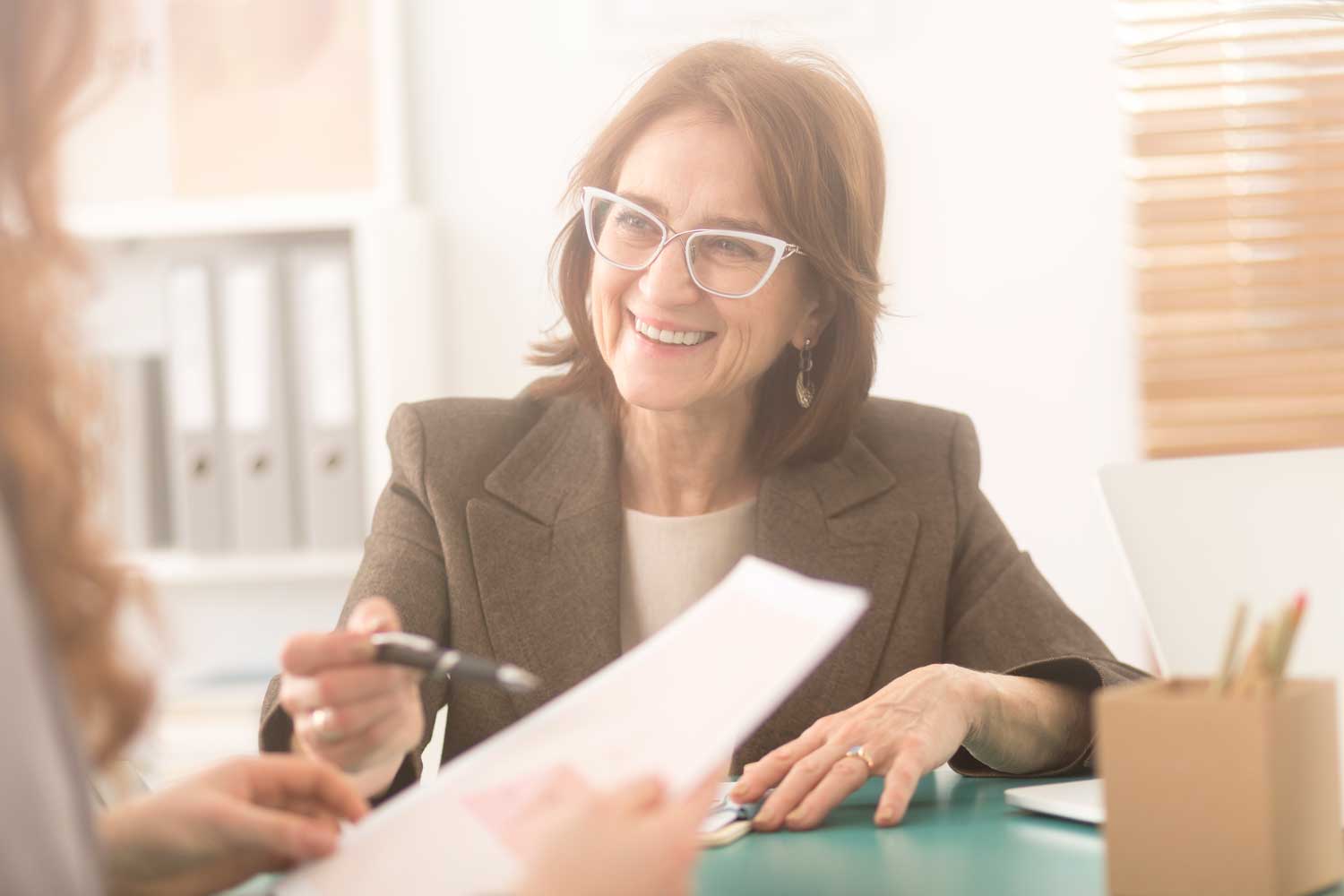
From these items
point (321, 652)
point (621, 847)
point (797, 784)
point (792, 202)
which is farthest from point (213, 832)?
point (792, 202)

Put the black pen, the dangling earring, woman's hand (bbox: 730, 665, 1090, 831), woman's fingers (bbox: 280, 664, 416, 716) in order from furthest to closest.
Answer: the dangling earring < woman's hand (bbox: 730, 665, 1090, 831) < woman's fingers (bbox: 280, 664, 416, 716) < the black pen

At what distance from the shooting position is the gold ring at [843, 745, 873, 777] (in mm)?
1087

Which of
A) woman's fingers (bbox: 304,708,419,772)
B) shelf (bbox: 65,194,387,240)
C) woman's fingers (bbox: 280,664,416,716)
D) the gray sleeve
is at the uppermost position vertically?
shelf (bbox: 65,194,387,240)

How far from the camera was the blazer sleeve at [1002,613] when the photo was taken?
1.30 meters

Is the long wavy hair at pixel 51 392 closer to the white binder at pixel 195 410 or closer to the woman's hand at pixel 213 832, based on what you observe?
the woman's hand at pixel 213 832

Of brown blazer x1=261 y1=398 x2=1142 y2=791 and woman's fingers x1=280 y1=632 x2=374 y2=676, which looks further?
brown blazer x1=261 y1=398 x2=1142 y2=791

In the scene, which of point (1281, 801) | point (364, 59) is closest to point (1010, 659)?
point (1281, 801)

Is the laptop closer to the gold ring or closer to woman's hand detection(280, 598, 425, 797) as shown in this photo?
the gold ring

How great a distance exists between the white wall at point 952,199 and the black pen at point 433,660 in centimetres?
174

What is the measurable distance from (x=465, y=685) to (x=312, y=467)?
107 centimetres

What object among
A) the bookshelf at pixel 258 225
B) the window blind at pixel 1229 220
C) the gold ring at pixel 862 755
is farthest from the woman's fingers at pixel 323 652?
the window blind at pixel 1229 220

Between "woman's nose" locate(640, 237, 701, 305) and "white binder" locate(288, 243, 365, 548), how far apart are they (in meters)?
1.02

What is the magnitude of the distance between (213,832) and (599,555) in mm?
752

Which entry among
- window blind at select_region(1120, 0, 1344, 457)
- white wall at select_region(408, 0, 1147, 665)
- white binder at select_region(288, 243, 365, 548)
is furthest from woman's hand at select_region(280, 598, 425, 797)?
window blind at select_region(1120, 0, 1344, 457)
